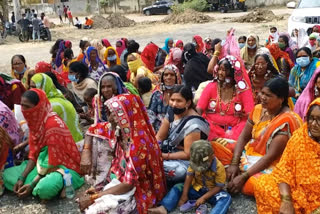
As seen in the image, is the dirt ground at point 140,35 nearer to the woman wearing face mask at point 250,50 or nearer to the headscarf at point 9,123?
the woman wearing face mask at point 250,50

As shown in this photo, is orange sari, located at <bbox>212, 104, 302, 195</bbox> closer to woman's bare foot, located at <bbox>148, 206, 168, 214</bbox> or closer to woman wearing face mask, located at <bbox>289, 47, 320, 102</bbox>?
woman's bare foot, located at <bbox>148, 206, 168, 214</bbox>

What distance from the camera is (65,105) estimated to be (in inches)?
178

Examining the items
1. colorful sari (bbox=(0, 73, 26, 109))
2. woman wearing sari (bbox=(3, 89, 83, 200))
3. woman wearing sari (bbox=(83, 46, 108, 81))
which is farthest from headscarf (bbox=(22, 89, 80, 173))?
woman wearing sari (bbox=(83, 46, 108, 81))

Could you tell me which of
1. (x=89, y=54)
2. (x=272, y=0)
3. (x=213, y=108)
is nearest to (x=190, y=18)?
(x=272, y=0)

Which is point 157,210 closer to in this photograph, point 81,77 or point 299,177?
point 299,177

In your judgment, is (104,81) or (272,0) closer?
(104,81)

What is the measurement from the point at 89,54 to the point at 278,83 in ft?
15.0

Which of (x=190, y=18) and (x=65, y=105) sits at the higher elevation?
(x=190, y=18)

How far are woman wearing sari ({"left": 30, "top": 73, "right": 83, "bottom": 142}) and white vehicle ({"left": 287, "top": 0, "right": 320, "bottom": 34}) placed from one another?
299 inches

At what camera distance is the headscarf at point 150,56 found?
8.34m

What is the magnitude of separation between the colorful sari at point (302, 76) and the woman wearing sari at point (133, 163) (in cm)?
323

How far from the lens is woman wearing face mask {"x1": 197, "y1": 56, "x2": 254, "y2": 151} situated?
442 centimetres

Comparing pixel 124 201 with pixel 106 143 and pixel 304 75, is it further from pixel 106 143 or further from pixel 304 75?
pixel 304 75

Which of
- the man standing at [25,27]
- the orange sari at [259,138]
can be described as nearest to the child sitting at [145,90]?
the orange sari at [259,138]
